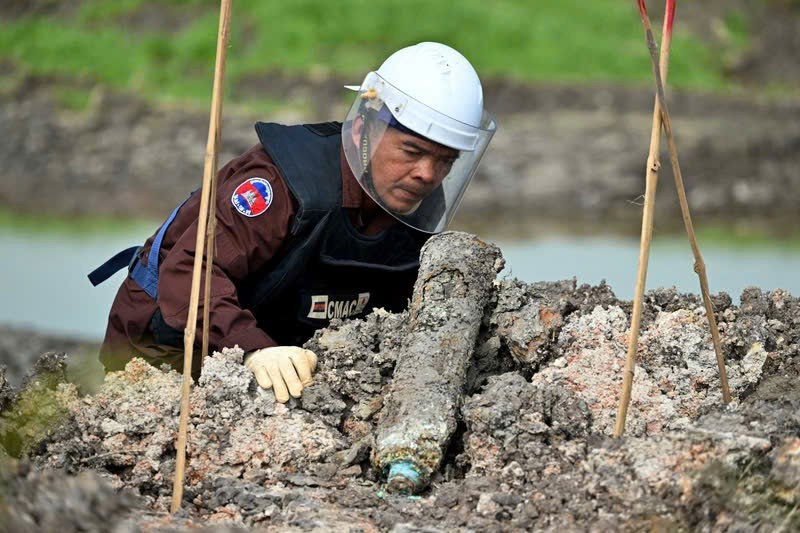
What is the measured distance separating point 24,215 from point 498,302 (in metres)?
13.4

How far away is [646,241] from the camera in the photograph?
3.26 metres

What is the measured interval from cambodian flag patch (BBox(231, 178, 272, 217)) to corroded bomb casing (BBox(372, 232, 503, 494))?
638mm

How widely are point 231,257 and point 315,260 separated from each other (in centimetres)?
42

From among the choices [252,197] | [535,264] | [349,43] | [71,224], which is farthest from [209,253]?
[349,43]

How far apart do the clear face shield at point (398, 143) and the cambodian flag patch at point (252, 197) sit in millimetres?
403

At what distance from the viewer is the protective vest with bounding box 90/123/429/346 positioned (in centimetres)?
439

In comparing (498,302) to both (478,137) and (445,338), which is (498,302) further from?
(478,137)

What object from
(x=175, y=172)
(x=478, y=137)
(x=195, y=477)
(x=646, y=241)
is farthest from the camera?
(x=175, y=172)

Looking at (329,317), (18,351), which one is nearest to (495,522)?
(329,317)

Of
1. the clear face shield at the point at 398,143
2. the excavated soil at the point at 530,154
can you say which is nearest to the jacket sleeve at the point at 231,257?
the clear face shield at the point at 398,143

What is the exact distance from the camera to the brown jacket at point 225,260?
159 inches

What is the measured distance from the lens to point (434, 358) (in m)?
3.75

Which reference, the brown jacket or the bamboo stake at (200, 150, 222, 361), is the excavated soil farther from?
the bamboo stake at (200, 150, 222, 361)

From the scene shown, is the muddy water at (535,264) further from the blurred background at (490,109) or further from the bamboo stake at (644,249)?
the bamboo stake at (644,249)
